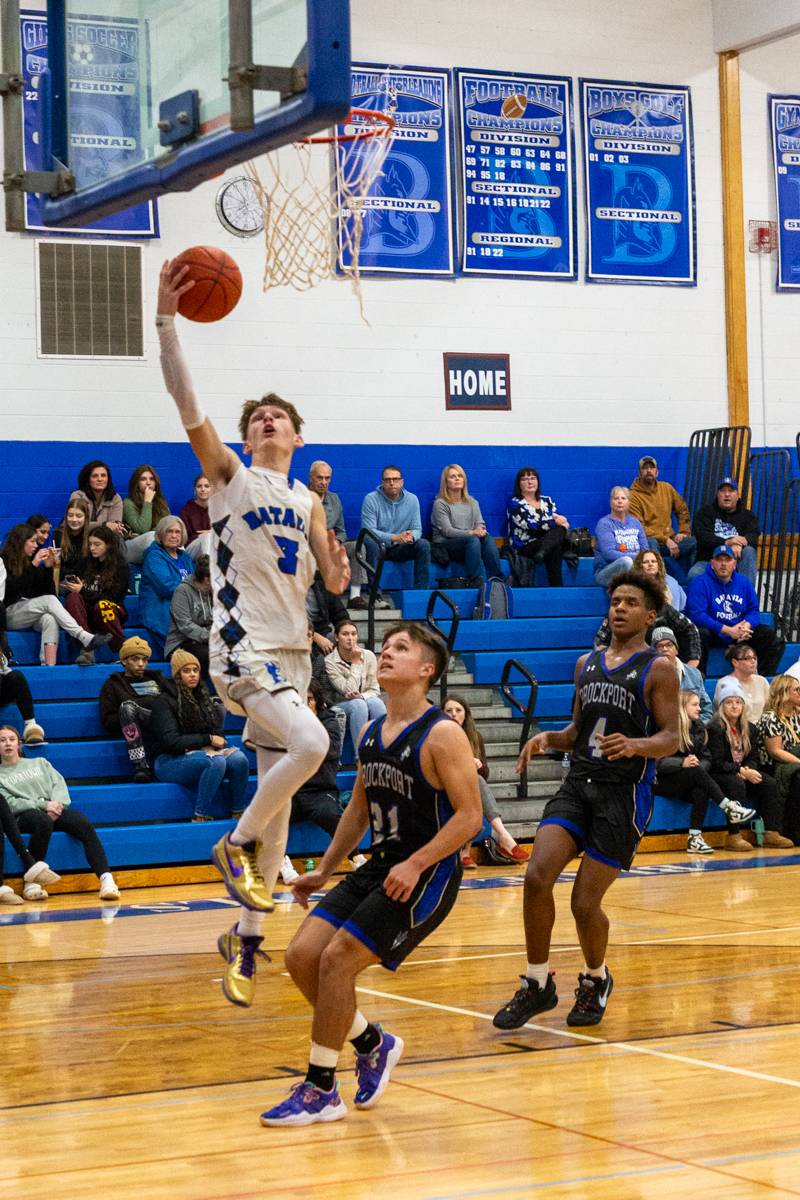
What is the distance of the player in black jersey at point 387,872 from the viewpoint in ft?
17.0

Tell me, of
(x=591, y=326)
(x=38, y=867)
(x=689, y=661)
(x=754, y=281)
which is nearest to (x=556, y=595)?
(x=689, y=661)

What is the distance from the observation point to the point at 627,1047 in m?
6.17

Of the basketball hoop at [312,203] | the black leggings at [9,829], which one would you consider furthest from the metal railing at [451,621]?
the black leggings at [9,829]

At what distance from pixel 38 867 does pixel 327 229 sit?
20.9ft

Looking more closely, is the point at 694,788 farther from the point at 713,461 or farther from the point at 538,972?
the point at 538,972

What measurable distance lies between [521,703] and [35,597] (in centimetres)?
419

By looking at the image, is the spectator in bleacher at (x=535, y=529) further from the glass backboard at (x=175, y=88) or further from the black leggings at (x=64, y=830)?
the glass backboard at (x=175, y=88)

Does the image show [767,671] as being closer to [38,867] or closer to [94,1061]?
[38,867]

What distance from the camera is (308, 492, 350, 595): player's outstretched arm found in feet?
19.6

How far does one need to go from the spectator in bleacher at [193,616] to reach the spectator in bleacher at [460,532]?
3.22 meters

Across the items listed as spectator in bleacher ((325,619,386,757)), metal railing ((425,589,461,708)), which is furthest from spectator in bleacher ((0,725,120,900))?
metal railing ((425,589,461,708))

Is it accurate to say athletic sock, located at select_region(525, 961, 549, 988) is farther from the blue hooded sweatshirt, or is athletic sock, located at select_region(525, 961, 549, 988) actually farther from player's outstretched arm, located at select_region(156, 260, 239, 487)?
the blue hooded sweatshirt

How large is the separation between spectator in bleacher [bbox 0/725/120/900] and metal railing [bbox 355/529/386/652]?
3.56m

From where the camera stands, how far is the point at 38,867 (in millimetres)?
10836
